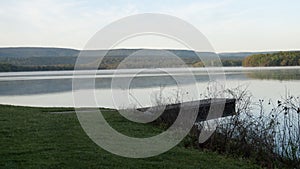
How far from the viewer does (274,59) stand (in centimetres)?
5562

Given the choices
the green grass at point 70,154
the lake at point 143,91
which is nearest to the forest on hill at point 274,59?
the lake at point 143,91

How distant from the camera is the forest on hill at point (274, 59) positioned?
53.4 meters

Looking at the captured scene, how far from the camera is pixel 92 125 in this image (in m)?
8.82

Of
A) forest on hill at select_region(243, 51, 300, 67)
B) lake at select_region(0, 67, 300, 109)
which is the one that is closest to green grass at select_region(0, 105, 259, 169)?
lake at select_region(0, 67, 300, 109)

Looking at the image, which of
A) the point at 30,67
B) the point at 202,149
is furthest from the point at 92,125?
the point at 30,67

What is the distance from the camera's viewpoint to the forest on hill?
175 feet

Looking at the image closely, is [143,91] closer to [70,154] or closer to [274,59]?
[70,154]

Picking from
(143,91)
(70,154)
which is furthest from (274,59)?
(70,154)

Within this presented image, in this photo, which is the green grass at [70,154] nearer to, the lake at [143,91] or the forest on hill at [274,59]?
the lake at [143,91]

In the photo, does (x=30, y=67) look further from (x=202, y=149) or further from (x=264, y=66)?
(x=202, y=149)

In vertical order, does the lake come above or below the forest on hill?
below

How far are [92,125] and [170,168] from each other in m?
3.82

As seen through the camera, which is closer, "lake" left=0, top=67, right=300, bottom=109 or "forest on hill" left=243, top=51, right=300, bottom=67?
"lake" left=0, top=67, right=300, bottom=109

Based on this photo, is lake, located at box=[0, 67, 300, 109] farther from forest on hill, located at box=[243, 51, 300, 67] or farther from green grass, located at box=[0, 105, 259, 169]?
forest on hill, located at box=[243, 51, 300, 67]
